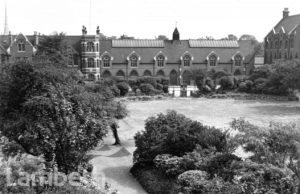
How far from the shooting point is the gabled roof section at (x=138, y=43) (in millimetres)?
64438

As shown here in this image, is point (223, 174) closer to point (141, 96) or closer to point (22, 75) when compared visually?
point (22, 75)

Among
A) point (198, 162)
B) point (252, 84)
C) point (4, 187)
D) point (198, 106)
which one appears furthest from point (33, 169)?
point (252, 84)

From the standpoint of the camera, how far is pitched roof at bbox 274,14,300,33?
208 ft

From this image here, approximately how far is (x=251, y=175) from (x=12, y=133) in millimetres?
9305

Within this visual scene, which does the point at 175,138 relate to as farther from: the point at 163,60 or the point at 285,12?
the point at 285,12

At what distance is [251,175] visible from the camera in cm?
1202

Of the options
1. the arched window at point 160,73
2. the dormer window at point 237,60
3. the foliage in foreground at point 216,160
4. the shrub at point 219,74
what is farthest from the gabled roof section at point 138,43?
A: the foliage in foreground at point 216,160

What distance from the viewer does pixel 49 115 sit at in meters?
13.2

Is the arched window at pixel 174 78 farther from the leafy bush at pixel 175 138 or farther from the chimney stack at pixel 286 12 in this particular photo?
the leafy bush at pixel 175 138

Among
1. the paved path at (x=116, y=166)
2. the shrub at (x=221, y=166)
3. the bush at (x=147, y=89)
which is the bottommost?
the paved path at (x=116, y=166)

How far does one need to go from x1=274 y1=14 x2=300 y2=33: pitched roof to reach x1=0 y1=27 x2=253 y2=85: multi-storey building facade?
7717 mm

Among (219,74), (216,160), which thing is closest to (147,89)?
(219,74)

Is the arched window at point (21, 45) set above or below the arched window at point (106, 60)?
above

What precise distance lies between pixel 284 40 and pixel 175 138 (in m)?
54.4
